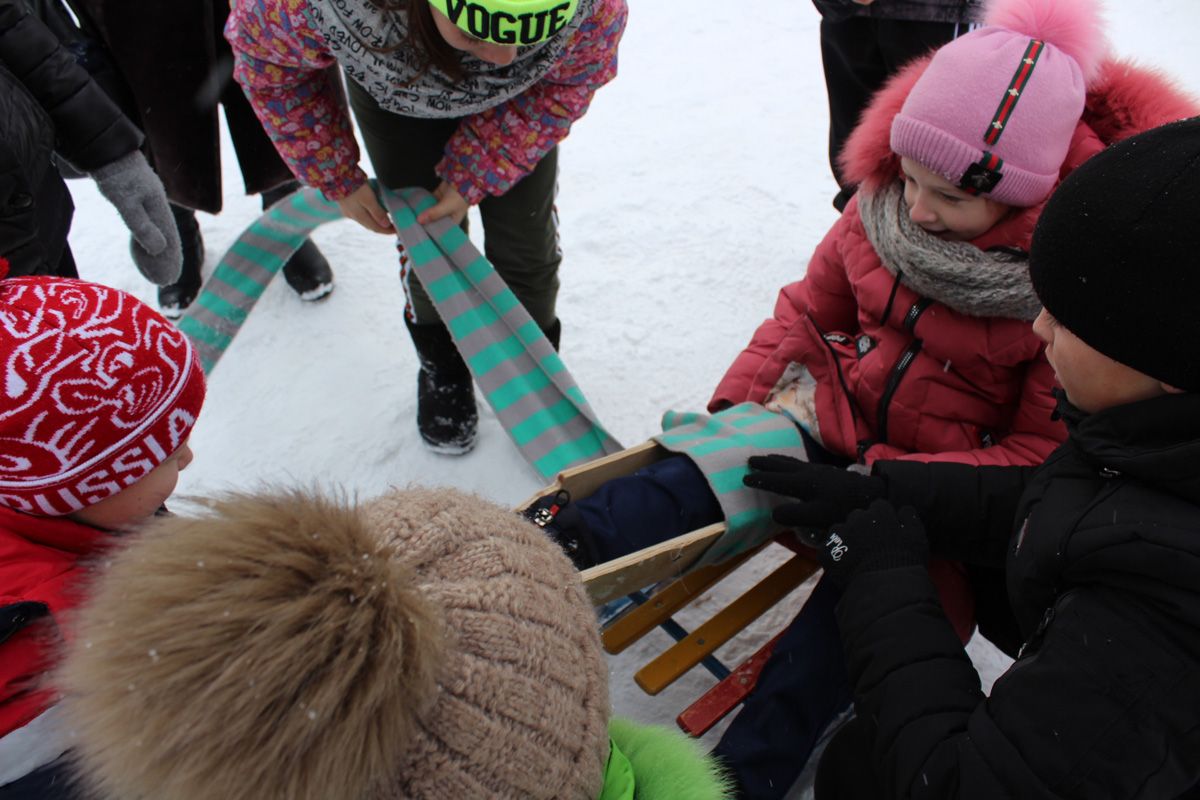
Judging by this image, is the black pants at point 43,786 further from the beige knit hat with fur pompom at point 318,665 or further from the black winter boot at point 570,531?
the black winter boot at point 570,531

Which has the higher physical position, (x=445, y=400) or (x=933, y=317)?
(x=933, y=317)

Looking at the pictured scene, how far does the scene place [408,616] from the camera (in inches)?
25.3

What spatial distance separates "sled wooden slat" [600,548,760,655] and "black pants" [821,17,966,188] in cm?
102

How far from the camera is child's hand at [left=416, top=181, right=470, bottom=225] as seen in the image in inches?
75.4

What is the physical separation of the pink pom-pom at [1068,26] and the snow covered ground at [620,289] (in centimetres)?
122

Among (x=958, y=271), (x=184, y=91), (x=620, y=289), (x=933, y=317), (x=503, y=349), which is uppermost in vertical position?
(x=184, y=91)

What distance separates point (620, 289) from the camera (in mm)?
2969

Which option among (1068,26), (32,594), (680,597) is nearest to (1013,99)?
(1068,26)

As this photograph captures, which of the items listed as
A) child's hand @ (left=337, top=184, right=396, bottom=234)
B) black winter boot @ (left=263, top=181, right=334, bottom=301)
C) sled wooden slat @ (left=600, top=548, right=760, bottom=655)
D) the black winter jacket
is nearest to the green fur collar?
the black winter jacket

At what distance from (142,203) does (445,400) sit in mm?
869

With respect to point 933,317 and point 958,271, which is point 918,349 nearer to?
point 933,317

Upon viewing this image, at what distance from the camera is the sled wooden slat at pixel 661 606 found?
163 centimetres

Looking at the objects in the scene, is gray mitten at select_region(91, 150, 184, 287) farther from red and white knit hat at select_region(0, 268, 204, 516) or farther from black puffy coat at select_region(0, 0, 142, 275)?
red and white knit hat at select_region(0, 268, 204, 516)

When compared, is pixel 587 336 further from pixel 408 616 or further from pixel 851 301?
pixel 408 616
